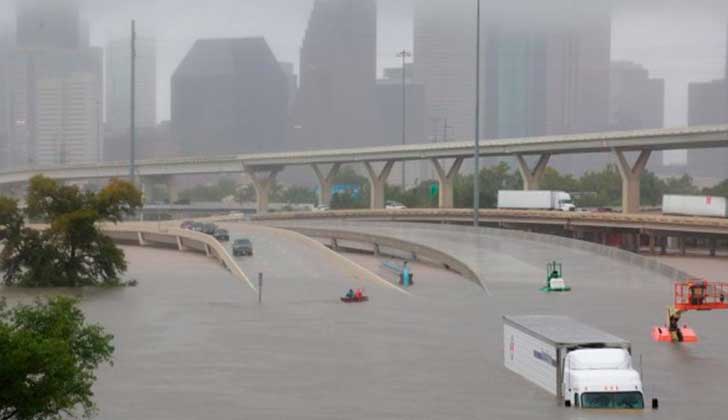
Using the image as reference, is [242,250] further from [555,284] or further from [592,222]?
[592,222]

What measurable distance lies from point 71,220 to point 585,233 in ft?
167

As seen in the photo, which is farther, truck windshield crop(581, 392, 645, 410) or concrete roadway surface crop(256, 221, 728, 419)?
concrete roadway surface crop(256, 221, 728, 419)

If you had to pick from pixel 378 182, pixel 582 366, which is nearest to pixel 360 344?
pixel 582 366

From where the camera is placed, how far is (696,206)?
89.2 meters

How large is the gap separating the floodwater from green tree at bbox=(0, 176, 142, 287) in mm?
2790

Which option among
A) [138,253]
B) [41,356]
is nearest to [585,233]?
[138,253]

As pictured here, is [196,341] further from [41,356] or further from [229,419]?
[41,356]

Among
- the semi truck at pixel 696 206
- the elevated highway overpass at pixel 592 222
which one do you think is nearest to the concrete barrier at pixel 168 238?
the elevated highway overpass at pixel 592 222

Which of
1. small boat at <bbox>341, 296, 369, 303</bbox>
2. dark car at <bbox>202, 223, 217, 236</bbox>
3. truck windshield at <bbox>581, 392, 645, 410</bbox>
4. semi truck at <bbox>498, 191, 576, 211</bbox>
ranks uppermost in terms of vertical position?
semi truck at <bbox>498, 191, 576, 211</bbox>

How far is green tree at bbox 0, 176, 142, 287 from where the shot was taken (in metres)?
61.2

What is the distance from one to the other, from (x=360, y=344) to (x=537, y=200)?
7006cm

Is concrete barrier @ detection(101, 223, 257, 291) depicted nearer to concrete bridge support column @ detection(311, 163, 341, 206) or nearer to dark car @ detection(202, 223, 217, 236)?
dark car @ detection(202, 223, 217, 236)

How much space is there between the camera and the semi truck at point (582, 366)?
27.0 meters

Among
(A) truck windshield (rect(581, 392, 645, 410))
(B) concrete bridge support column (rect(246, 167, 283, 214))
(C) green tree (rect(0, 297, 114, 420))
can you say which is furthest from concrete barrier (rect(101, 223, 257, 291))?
(B) concrete bridge support column (rect(246, 167, 283, 214))
